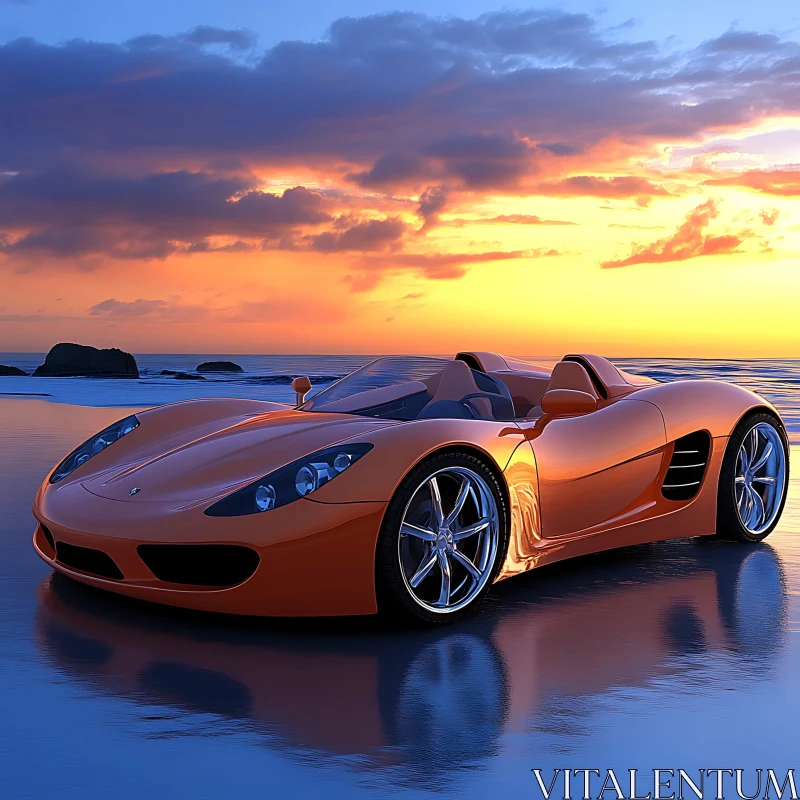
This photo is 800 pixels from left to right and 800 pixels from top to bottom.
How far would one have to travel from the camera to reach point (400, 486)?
13.5ft

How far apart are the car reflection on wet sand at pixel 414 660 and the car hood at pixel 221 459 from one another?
1.58 ft

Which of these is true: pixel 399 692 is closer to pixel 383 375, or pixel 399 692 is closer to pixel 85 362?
pixel 383 375

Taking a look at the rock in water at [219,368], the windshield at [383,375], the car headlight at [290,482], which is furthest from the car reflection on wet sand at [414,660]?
the rock in water at [219,368]

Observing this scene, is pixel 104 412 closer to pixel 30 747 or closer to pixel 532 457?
pixel 532 457

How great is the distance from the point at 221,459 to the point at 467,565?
1.15m

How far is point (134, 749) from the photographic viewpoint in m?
2.85

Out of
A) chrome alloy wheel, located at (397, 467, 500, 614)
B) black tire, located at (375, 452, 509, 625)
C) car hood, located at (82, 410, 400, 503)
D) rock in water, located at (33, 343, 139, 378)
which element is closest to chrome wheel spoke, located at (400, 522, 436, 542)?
chrome alloy wheel, located at (397, 467, 500, 614)

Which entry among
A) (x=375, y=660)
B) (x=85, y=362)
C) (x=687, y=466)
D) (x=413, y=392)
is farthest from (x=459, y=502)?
(x=85, y=362)

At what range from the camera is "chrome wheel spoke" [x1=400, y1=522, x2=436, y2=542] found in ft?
13.7

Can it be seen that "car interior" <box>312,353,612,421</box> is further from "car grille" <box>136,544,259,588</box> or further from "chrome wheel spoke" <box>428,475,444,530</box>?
"car grille" <box>136,544,259,588</box>

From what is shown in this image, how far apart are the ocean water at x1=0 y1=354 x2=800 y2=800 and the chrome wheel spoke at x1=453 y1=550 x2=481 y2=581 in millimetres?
182

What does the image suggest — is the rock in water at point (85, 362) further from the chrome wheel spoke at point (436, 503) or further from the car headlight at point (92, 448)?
the chrome wheel spoke at point (436, 503)

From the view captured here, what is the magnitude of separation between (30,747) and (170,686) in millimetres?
572

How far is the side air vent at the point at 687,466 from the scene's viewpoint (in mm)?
5672
